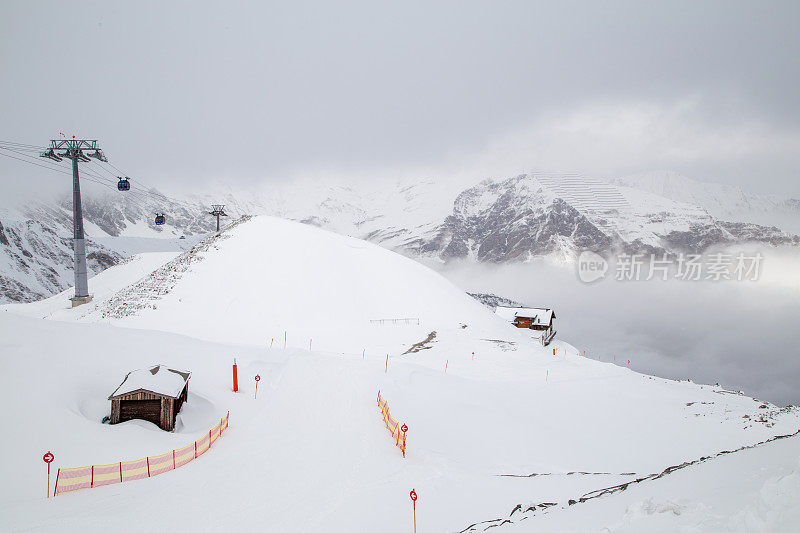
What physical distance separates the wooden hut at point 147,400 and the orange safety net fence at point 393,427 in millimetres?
9619

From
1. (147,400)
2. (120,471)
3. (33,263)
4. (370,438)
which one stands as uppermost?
(147,400)

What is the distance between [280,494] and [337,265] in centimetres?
4567

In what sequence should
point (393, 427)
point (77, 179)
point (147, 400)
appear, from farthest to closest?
point (77, 179) → point (393, 427) → point (147, 400)

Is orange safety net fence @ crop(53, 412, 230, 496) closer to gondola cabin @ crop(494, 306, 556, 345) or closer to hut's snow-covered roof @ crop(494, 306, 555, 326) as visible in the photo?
gondola cabin @ crop(494, 306, 556, 345)

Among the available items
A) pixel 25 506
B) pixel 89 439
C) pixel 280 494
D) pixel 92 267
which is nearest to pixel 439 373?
pixel 280 494

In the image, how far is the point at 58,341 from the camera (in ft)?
69.4

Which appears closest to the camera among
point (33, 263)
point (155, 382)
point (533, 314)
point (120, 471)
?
point (120, 471)

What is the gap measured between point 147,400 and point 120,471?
15.5 feet

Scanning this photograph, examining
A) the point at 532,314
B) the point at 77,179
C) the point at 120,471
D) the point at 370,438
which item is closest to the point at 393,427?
the point at 370,438

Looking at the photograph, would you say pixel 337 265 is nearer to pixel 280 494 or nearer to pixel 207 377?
pixel 207 377

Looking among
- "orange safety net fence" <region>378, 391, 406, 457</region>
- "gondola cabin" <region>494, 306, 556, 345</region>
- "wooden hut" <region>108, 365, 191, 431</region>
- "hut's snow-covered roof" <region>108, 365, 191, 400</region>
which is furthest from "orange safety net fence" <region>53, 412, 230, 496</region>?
"gondola cabin" <region>494, 306, 556, 345</region>

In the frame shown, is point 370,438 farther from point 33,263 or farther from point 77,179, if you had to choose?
point 33,263

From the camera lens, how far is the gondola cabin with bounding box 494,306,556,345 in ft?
274

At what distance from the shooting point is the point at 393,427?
761 inches
